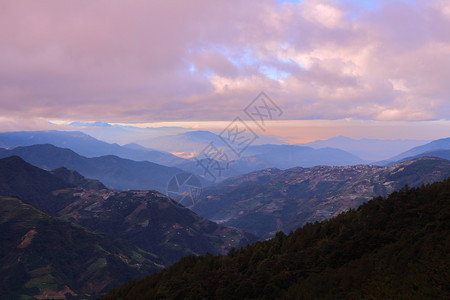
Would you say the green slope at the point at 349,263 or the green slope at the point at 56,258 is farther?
the green slope at the point at 56,258

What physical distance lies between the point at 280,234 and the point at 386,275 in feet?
74.4

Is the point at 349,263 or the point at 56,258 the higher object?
the point at 349,263

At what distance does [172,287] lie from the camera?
116 ft

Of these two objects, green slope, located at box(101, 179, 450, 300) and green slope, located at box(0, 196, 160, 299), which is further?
green slope, located at box(0, 196, 160, 299)

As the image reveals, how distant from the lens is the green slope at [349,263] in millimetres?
22000

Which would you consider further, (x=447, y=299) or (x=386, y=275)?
(x=386, y=275)

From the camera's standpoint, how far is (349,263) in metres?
28.0

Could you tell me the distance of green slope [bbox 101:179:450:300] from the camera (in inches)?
866

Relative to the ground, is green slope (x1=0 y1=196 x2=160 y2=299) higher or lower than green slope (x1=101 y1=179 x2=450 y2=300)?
lower

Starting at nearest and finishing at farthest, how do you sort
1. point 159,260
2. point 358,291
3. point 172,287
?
point 358,291 < point 172,287 < point 159,260

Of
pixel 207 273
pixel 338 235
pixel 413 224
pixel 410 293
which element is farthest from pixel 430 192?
pixel 207 273

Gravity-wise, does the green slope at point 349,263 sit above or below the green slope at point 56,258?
above

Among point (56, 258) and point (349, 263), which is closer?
point (349, 263)

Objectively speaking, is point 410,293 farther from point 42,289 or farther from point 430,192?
point 42,289
